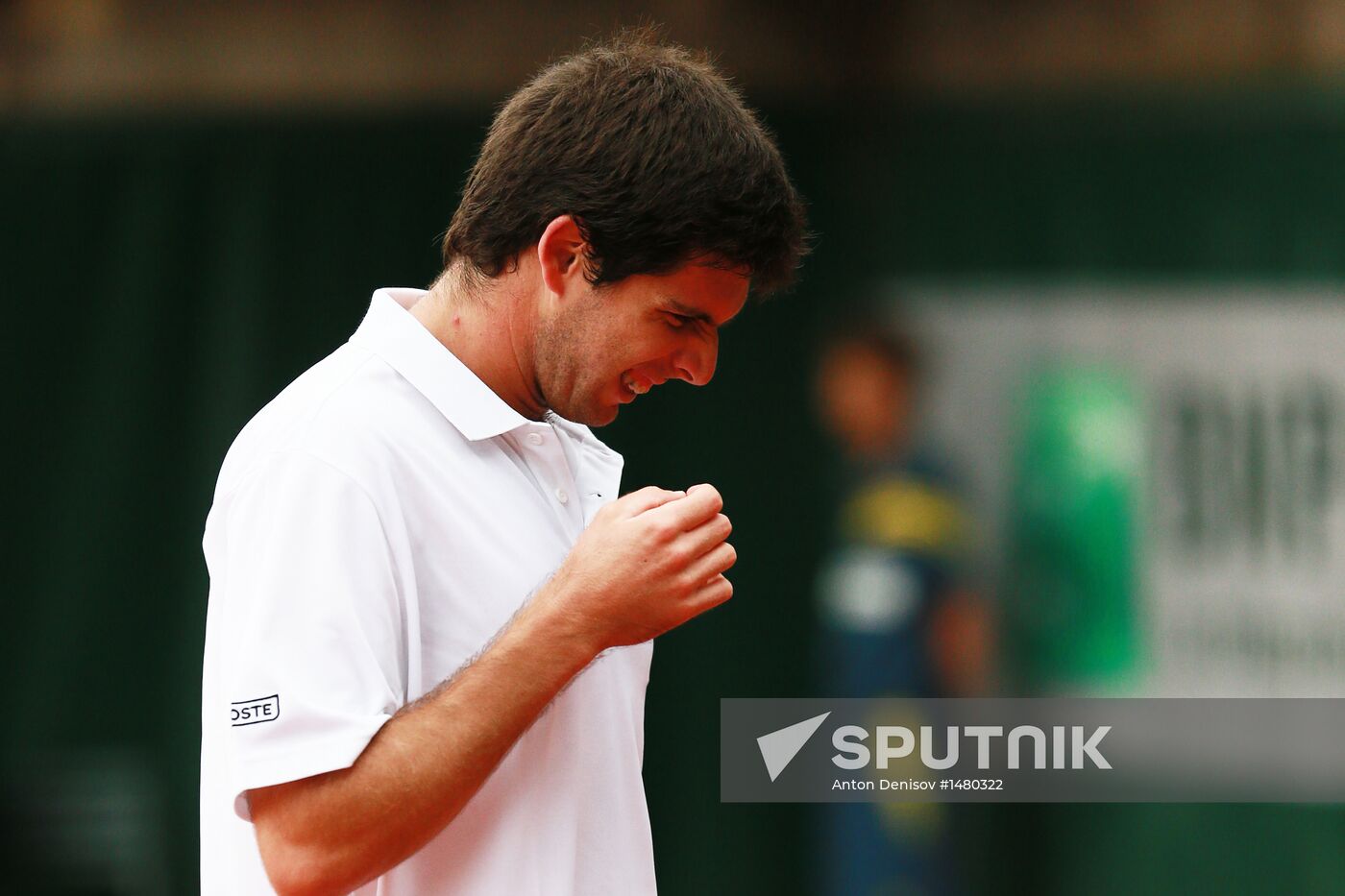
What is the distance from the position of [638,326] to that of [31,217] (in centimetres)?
300

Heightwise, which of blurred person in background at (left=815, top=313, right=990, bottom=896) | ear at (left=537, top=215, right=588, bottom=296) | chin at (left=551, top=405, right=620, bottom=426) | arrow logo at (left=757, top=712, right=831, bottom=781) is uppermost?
ear at (left=537, top=215, right=588, bottom=296)

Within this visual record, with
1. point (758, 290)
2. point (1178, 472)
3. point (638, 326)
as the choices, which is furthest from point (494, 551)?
point (1178, 472)

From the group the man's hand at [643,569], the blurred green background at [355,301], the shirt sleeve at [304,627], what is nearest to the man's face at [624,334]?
the man's hand at [643,569]

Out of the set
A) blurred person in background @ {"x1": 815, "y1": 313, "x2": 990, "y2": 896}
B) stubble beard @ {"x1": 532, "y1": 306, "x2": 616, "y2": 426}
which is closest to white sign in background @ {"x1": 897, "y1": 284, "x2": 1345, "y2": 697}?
blurred person in background @ {"x1": 815, "y1": 313, "x2": 990, "y2": 896}

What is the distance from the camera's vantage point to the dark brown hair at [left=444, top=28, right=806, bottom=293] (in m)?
1.52

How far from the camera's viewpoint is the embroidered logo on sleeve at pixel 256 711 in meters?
1.24

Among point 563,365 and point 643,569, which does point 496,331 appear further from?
point 643,569

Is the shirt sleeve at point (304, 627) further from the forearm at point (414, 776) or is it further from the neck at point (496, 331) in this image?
the neck at point (496, 331)

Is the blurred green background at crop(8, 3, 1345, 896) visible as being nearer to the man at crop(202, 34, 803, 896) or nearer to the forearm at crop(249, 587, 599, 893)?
the man at crop(202, 34, 803, 896)

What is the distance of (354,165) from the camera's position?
3.97 metres

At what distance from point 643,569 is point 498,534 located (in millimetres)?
171

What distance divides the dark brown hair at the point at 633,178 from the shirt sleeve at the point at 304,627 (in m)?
0.39

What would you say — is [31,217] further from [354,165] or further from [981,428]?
[981,428]

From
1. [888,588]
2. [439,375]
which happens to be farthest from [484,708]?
[888,588]
